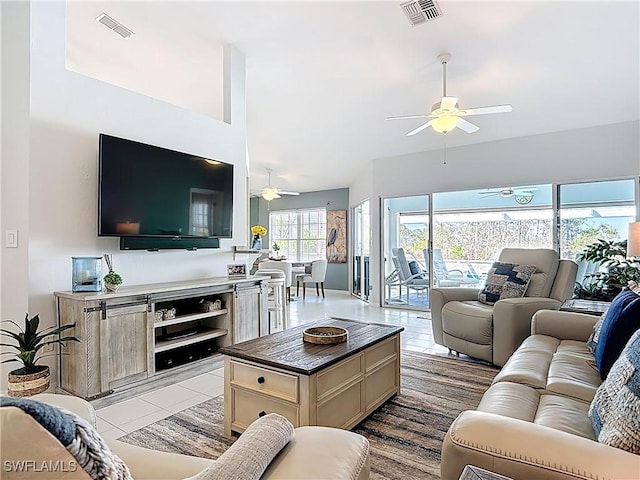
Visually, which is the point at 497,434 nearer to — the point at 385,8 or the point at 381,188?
the point at 385,8

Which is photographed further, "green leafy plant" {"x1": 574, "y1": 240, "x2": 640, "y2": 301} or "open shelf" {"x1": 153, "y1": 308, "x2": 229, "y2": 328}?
"green leafy plant" {"x1": 574, "y1": 240, "x2": 640, "y2": 301}

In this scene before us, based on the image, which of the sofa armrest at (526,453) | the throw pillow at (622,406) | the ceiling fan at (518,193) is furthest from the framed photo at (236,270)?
the ceiling fan at (518,193)

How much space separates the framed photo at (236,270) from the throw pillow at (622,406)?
3442mm

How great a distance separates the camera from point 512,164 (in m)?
5.51

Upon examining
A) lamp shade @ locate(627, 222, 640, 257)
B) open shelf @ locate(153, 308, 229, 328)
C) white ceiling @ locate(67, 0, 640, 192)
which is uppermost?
white ceiling @ locate(67, 0, 640, 192)

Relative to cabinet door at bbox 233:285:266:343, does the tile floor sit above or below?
below

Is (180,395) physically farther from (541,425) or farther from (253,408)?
(541,425)

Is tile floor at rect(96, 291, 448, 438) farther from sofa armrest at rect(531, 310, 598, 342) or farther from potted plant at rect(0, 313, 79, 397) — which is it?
sofa armrest at rect(531, 310, 598, 342)

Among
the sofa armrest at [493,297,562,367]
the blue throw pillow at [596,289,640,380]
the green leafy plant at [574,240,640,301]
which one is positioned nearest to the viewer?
the blue throw pillow at [596,289,640,380]

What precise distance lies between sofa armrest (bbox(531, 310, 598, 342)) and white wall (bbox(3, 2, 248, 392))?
3171 millimetres

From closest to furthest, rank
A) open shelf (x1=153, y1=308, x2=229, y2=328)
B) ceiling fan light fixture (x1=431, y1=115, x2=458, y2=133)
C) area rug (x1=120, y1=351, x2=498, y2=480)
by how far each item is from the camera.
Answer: area rug (x1=120, y1=351, x2=498, y2=480), open shelf (x1=153, y1=308, x2=229, y2=328), ceiling fan light fixture (x1=431, y1=115, x2=458, y2=133)

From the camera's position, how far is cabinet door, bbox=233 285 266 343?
12.4 ft

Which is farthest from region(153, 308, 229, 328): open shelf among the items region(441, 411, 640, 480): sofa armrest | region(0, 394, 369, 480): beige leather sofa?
region(441, 411, 640, 480): sofa armrest

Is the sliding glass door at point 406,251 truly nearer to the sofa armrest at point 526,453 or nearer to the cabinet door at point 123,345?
the cabinet door at point 123,345
